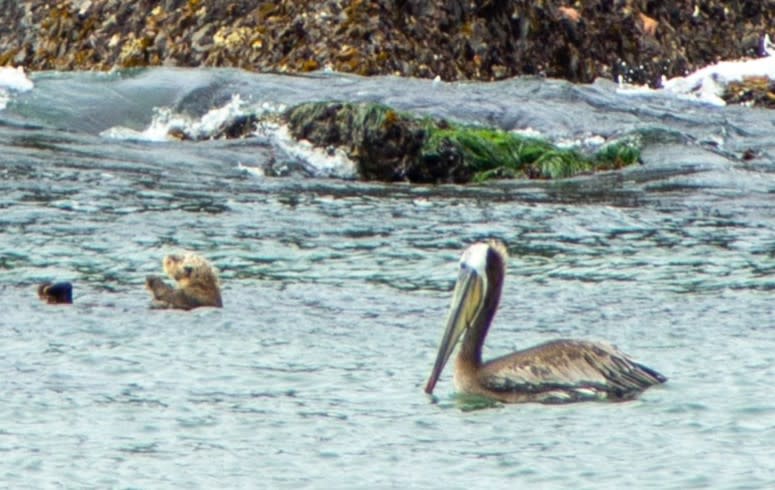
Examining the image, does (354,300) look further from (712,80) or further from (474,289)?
(712,80)

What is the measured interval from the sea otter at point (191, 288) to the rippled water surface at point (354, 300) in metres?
0.11

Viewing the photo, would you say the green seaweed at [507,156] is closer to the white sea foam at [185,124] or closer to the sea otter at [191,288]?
the white sea foam at [185,124]

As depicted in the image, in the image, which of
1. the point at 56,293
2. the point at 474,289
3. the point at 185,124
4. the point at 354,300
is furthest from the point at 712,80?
the point at 474,289

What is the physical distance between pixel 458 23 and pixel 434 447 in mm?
12961

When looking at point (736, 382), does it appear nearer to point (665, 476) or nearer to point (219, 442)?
point (665, 476)

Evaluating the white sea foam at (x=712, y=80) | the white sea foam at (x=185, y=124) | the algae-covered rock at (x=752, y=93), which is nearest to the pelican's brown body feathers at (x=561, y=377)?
the white sea foam at (x=185, y=124)

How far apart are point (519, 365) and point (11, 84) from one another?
35.4 feet

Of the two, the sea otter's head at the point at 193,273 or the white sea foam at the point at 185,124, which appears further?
the white sea foam at the point at 185,124

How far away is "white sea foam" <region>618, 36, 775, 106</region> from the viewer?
19031 millimetres

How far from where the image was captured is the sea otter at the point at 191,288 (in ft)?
32.3

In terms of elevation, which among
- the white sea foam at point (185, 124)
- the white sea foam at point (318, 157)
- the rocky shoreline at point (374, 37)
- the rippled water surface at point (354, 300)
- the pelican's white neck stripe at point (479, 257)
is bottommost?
the rippled water surface at point (354, 300)

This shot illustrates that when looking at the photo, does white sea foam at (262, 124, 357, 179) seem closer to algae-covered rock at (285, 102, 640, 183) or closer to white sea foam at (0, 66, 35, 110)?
algae-covered rock at (285, 102, 640, 183)

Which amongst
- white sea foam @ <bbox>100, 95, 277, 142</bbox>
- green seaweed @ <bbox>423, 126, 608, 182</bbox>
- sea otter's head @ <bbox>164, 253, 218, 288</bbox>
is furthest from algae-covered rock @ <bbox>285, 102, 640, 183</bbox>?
sea otter's head @ <bbox>164, 253, 218, 288</bbox>

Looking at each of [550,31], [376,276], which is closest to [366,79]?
[550,31]
